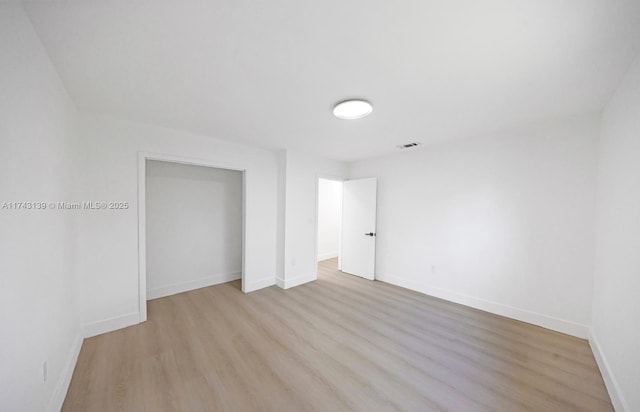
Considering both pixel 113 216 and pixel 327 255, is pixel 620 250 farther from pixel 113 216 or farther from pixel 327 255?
pixel 327 255

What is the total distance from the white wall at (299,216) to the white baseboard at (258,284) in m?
0.14

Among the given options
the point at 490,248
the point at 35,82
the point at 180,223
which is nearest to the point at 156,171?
the point at 180,223

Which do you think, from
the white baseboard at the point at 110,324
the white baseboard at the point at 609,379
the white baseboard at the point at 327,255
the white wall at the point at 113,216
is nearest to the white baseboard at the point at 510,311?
the white baseboard at the point at 609,379

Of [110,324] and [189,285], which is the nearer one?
[110,324]

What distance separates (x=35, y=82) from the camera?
135 cm

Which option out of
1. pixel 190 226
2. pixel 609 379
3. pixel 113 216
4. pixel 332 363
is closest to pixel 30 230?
pixel 113 216

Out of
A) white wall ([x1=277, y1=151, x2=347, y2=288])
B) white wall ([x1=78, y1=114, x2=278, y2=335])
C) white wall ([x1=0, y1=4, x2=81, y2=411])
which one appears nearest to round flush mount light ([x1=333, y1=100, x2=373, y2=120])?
white wall ([x1=277, y1=151, x2=347, y2=288])

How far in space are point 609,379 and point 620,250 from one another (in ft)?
3.42

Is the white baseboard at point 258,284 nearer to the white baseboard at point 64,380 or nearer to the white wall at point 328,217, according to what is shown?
the white baseboard at point 64,380

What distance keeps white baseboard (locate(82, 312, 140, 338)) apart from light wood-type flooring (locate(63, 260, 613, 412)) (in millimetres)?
80

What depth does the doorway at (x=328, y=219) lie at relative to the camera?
621 centimetres

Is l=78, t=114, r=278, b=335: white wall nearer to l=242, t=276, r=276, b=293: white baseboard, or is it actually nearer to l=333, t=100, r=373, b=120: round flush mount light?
l=242, t=276, r=276, b=293: white baseboard

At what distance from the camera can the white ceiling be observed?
114 cm

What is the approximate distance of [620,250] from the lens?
5.72ft
